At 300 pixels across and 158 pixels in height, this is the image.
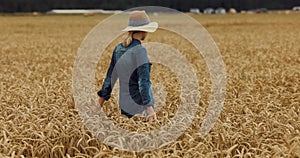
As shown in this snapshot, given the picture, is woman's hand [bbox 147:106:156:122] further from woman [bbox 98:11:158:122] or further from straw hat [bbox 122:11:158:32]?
straw hat [bbox 122:11:158:32]

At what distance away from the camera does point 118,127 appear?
5.97m

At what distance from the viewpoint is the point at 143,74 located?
19.6 feet

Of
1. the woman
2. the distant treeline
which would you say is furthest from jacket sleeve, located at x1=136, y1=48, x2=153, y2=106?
the distant treeline

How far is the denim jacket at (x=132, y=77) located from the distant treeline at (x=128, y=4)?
80.0m

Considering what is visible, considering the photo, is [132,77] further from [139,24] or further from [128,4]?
[128,4]

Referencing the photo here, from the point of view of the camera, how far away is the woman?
5965 mm

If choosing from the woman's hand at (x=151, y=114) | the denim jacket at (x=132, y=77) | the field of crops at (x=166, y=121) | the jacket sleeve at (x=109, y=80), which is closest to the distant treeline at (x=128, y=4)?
the field of crops at (x=166, y=121)

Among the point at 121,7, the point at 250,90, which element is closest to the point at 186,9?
the point at 121,7

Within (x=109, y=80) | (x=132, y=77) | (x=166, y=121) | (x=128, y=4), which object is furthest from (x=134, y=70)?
(x=128, y=4)

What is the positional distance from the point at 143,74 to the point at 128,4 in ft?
300

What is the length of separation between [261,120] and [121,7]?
296 ft

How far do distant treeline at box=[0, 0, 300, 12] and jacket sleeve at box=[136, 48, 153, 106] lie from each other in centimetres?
8055

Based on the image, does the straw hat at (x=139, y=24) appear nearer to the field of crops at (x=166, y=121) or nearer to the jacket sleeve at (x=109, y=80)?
the jacket sleeve at (x=109, y=80)

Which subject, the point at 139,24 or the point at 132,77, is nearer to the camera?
the point at 139,24
